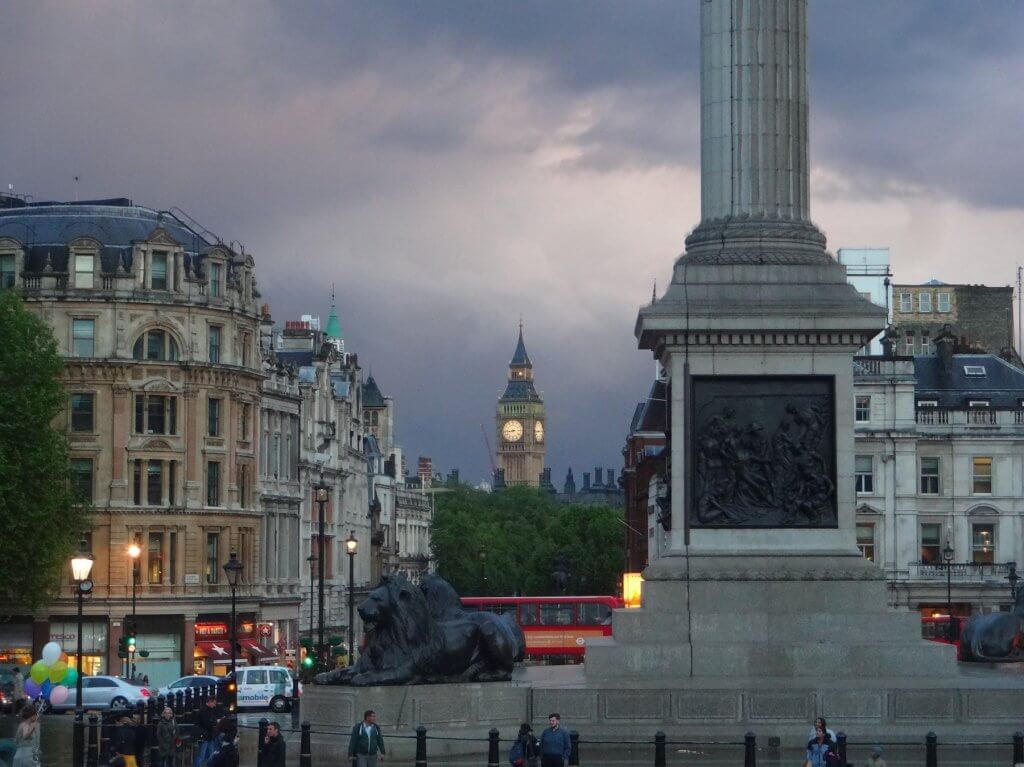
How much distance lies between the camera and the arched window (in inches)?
3364

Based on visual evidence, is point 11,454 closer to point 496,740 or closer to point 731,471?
point 731,471

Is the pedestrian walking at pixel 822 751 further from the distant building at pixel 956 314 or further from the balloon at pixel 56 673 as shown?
the distant building at pixel 956 314

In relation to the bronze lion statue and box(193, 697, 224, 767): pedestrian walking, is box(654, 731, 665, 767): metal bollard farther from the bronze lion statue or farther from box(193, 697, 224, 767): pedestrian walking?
box(193, 697, 224, 767): pedestrian walking

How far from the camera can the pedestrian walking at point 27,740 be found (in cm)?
3041

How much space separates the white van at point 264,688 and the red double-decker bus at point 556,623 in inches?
473

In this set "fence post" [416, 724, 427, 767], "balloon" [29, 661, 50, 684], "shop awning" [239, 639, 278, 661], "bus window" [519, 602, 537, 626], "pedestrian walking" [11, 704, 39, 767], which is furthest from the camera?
"shop awning" [239, 639, 278, 661]

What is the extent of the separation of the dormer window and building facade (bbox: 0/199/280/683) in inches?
1.5

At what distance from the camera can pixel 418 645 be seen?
38.9 metres

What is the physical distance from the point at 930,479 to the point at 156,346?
3307cm

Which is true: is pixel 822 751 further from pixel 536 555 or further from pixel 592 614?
pixel 536 555

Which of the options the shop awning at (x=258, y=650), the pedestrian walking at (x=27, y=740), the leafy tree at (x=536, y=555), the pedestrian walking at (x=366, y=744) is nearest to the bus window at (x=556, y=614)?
the shop awning at (x=258, y=650)

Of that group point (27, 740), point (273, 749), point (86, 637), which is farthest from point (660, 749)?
point (86, 637)

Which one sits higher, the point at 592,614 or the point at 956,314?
the point at 956,314

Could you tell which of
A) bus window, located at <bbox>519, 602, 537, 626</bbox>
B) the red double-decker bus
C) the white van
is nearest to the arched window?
the red double-decker bus
